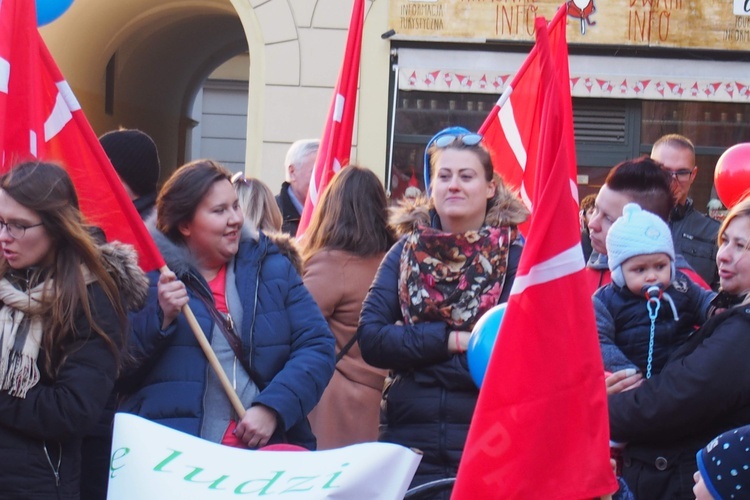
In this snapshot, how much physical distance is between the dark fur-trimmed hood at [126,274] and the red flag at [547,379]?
1099mm

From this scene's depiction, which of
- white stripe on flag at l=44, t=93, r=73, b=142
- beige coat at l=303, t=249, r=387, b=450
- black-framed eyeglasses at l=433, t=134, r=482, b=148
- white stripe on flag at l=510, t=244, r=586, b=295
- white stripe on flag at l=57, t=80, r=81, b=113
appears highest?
white stripe on flag at l=57, t=80, r=81, b=113

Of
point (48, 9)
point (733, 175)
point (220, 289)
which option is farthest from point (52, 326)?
point (733, 175)

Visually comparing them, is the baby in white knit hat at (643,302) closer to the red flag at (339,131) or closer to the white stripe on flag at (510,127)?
the white stripe on flag at (510,127)

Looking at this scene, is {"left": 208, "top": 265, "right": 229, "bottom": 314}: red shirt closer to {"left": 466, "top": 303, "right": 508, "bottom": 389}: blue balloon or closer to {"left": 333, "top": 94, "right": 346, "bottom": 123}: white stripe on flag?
{"left": 466, "top": 303, "right": 508, "bottom": 389}: blue balloon

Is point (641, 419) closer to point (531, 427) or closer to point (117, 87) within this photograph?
point (531, 427)

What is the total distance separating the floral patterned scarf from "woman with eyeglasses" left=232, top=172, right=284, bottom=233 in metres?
1.28

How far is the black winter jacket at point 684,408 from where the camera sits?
3168mm

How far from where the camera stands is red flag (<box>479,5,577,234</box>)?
18.9ft

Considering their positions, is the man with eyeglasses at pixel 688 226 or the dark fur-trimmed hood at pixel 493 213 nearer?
the dark fur-trimmed hood at pixel 493 213

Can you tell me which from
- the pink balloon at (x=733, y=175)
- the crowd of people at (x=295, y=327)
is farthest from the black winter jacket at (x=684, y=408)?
the pink balloon at (x=733, y=175)

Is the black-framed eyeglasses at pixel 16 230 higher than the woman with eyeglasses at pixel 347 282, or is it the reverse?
the black-framed eyeglasses at pixel 16 230

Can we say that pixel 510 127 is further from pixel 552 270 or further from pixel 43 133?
pixel 552 270

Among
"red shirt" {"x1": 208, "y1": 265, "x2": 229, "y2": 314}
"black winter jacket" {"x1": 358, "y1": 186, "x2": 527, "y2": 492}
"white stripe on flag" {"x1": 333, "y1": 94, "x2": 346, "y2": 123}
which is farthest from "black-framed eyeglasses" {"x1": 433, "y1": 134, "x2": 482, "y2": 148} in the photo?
"white stripe on flag" {"x1": 333, "y1": 94, "x2": 346, "y2": 123}

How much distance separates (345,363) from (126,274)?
1.50 metres
